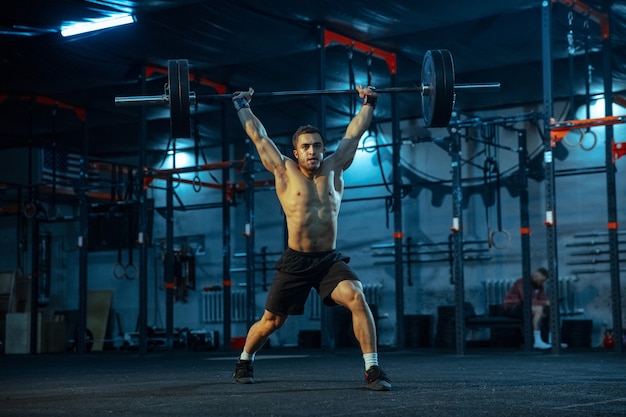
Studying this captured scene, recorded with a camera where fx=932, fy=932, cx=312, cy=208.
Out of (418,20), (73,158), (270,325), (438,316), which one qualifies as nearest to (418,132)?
(438,316)

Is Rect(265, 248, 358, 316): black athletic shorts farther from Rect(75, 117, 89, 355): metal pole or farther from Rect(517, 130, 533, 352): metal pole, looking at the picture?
Rect(75, 117, 89, 355): metal pole

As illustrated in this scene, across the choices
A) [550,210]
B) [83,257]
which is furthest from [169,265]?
[550,210]

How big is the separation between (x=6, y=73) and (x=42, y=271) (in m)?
5.26

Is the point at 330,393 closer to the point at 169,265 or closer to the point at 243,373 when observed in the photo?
the point at 243,373

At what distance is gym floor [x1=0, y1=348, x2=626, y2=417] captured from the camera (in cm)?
320

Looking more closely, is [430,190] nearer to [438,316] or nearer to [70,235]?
[438,316]

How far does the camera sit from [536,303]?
10.7 m

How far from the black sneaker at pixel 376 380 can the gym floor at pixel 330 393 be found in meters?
0.04

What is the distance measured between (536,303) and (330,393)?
7.27 metres

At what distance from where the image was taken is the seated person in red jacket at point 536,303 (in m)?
10.4

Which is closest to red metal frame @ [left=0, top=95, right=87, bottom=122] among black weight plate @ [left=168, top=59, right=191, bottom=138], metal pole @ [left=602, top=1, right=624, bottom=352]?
metal pole @ [left=602, top=1, right=624, bottom=352]

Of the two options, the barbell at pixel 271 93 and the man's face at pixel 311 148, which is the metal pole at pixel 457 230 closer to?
the barbell at pixel 271 93

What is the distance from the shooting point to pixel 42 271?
14.6 metres

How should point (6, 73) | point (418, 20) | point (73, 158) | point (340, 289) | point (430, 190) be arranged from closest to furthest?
1. point (340, 289)
2. point (418, 20)
3. point (6, 73)
4. point (430, 190)
5. point (73, 158)
